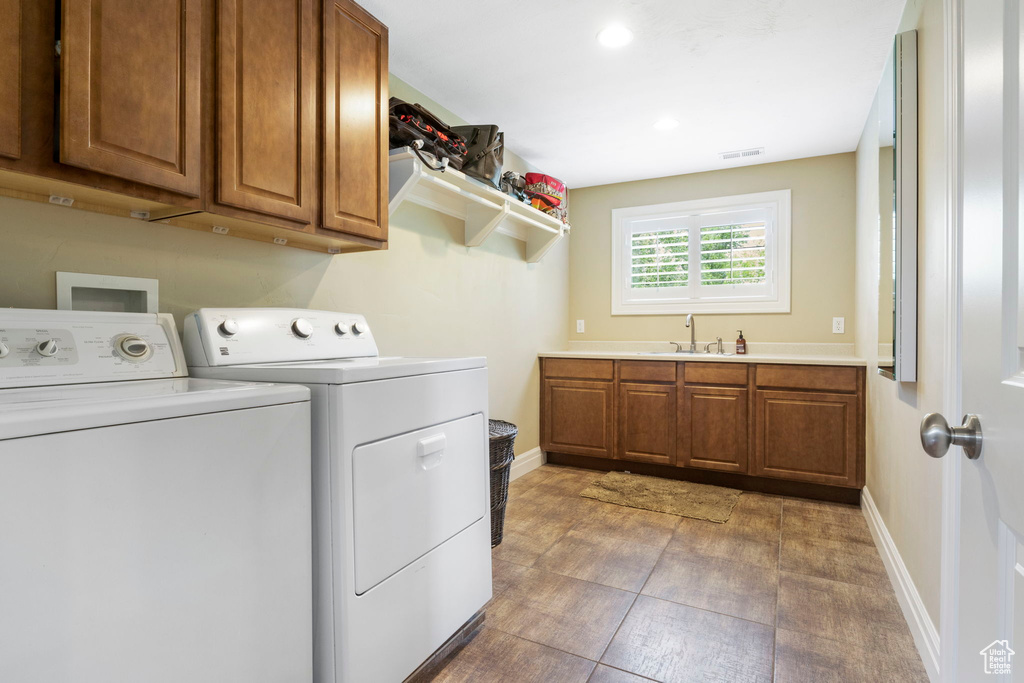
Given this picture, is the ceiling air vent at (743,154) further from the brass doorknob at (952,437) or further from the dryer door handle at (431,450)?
the brass doorknob at (952,437)

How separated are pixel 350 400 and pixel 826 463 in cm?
295

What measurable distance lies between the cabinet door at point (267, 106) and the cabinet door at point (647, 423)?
8.41ft

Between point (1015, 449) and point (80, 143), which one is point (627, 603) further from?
point (80, 143)

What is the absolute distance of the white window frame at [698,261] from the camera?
3801 mm

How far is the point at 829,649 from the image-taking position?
1676 millimetres

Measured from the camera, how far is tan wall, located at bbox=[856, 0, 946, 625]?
4.91 ft

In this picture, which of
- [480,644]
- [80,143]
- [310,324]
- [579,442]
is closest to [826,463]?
[579,442]

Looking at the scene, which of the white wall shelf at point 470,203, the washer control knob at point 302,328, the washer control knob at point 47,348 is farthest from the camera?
the white wall shelf at point 470,203

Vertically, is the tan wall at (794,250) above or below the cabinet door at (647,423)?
above

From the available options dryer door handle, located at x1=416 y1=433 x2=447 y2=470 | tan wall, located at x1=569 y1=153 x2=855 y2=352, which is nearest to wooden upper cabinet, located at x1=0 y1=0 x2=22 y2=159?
dryer door handle, located at x1=416 y1=433 x2=447 y2=470

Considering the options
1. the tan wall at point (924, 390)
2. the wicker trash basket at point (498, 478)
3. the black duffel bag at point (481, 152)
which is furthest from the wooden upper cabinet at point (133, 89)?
the tan wall at point (924, 390)

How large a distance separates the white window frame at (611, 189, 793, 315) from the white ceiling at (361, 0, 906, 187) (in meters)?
0.45
